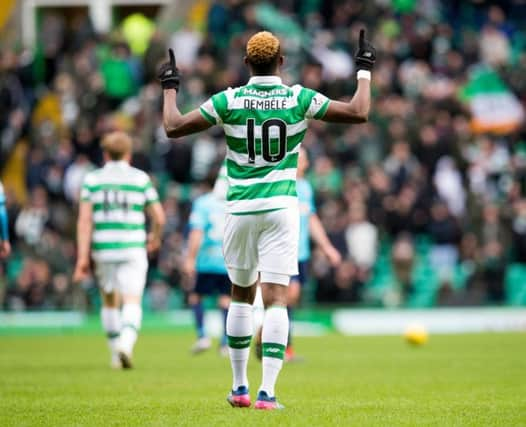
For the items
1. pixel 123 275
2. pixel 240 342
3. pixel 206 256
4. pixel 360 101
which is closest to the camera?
pixel 360 101

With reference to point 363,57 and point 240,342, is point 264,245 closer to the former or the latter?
point 240,342

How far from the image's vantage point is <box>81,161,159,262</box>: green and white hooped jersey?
14195 millimetres

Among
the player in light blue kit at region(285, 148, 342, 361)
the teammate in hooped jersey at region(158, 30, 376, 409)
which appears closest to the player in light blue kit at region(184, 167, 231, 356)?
the player in light blue kit at region(285, 148, 342, 361)

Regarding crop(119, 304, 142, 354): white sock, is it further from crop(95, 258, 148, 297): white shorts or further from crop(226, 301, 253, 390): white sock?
crop(226, 301, 253, 390): white sock

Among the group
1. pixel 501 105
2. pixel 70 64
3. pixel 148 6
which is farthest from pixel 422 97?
pixel 148 6

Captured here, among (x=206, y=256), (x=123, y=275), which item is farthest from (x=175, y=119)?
(x=206, y=256)

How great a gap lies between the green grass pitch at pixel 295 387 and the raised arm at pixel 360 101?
204cm

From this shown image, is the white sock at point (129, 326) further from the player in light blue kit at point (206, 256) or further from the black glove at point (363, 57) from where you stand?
the black glove at point (363, 57)

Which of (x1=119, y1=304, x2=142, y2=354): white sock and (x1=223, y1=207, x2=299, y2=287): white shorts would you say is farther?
(x1=119, y1=304, x2=142, y2=354): white sock

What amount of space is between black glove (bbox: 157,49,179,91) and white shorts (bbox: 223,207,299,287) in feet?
3.36

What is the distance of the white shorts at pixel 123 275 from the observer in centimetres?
1416

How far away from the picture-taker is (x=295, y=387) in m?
11.5

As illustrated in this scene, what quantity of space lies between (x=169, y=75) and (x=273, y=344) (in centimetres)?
206

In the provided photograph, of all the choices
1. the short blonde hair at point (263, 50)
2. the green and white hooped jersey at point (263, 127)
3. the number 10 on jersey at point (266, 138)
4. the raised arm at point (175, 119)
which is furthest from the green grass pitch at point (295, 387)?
the short blonde hair at point (263, 50)
